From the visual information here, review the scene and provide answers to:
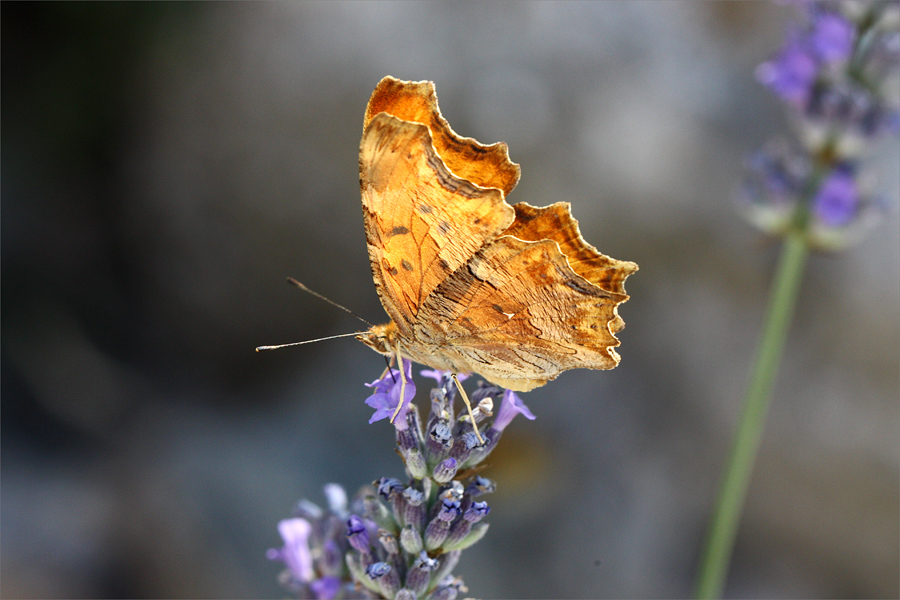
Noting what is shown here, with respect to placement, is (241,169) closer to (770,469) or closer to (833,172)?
(833,172)

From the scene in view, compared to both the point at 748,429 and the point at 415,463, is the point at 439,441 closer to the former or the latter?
the point at 415,463

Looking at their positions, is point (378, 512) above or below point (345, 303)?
below

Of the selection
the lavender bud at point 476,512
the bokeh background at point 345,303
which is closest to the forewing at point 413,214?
the lavender bud at point 476,512

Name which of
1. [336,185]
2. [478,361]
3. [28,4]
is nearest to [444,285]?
[478,361]

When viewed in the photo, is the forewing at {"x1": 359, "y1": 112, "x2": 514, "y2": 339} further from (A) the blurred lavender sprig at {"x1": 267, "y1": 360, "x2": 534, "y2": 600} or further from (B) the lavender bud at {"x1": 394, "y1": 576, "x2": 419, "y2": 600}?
(B) the lavender bud at {"x1": 394, "y1": 576, "x2": 419, "y2": 600}

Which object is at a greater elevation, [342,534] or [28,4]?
[28,4]

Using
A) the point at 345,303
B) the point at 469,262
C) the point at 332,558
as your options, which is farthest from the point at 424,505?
the point at 345,303

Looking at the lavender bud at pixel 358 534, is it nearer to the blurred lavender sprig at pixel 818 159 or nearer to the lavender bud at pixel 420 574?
the lavender bud at pixel 420 574
